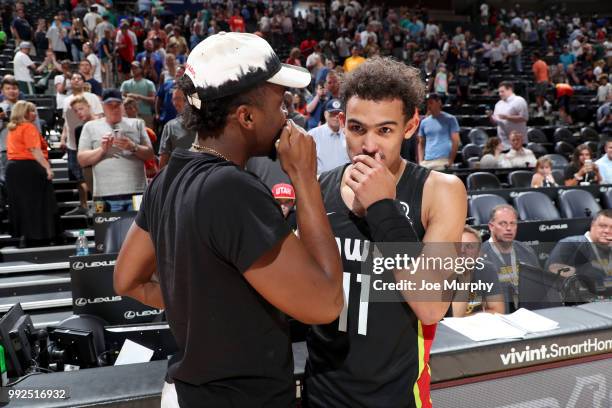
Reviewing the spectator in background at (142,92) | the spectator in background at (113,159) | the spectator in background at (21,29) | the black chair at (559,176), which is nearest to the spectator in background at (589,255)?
the black chair at (559,176)

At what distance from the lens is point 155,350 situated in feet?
9.22

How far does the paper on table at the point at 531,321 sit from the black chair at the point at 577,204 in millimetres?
4522

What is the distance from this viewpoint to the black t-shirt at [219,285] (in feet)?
3.74

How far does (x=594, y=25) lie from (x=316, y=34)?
A: 1289 centimetres

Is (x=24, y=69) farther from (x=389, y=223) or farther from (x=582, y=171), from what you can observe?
(x=389, y=223)

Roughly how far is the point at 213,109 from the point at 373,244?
1.85 feet

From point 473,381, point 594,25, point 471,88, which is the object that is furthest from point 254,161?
point 594,25

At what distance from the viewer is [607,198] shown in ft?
22.1

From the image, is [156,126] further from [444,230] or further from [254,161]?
[444,230]

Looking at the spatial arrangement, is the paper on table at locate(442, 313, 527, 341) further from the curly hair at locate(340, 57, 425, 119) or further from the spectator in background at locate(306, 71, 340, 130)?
the spectator in background at locate(306, 71, 340, 130)

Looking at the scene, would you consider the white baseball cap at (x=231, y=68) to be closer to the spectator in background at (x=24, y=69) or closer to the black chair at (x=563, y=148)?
the spectator in background at (x=24, y=69)

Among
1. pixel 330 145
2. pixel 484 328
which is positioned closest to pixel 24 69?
pixel 330 145

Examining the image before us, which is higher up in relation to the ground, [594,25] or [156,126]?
[594,25]

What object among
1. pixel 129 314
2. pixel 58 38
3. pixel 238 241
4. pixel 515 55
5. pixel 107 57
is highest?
pixel 58 38
